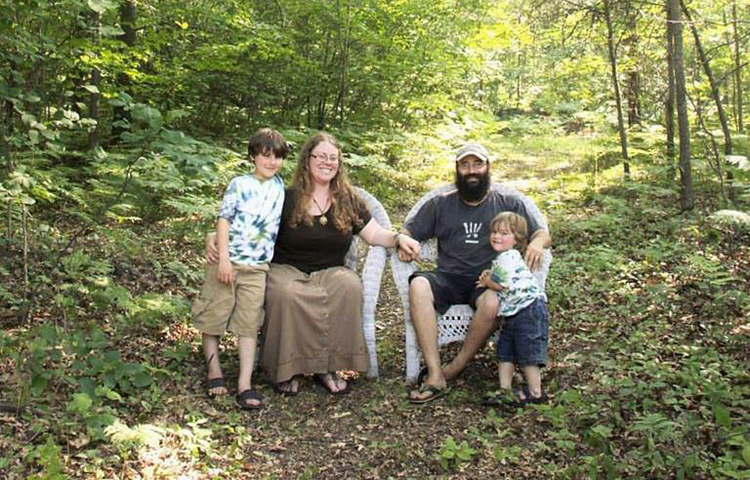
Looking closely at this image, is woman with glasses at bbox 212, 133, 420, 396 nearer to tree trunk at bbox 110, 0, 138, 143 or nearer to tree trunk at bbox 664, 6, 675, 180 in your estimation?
tree trunk at bbox 110, 0, 138, 143

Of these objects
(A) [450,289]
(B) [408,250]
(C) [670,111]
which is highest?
(C) [670,111]

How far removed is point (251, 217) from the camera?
395 cm

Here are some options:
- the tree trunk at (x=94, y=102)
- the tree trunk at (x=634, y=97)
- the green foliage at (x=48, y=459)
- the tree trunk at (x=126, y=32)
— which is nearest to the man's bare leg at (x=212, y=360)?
the green foliage at (x=48, y=459)

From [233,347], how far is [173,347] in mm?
487

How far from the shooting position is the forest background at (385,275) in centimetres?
309

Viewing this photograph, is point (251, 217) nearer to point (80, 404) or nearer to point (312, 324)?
point (312, 324)

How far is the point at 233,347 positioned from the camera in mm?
4613

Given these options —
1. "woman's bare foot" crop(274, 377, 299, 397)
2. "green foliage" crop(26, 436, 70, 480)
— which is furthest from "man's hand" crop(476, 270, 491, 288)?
"green foliage" crop(26, 436, 70, 480)

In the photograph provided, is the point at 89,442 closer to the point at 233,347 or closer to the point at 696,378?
the point at 233,347

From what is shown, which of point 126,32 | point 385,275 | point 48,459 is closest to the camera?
point 48,459

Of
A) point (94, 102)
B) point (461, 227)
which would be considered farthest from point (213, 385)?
point (94, 102)

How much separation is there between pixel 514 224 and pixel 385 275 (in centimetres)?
271

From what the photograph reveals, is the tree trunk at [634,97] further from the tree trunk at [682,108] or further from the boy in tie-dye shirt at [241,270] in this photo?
the boy in tie-dye shirt at [241,270]

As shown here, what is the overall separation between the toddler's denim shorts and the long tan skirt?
893 mm
